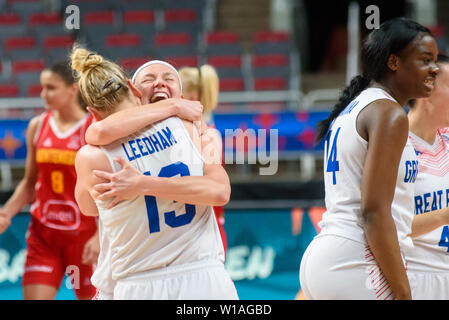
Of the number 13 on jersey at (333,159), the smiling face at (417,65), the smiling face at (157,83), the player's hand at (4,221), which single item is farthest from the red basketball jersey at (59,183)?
the smiling face at (417,65)

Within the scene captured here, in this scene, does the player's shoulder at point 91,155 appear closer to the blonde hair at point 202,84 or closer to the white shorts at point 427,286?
the white shorts at point 427,286

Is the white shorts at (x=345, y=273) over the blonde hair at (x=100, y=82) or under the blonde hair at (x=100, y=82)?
under

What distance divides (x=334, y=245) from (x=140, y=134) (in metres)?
0.82

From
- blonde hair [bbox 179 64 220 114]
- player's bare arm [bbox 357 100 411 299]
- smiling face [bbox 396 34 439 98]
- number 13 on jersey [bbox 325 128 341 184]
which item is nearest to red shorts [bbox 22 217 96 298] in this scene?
blonde hair [bbox 179 64 220 114]

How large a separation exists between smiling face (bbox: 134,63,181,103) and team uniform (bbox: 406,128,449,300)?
1.17m

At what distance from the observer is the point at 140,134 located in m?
2.40

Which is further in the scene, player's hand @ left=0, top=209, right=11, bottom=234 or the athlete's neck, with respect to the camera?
the athlete's neck

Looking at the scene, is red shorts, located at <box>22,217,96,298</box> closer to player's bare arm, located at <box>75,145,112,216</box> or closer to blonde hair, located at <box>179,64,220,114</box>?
blonde hair, located at <box>179,64,220,114</box>

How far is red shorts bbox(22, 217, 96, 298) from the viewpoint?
4093 millimetres

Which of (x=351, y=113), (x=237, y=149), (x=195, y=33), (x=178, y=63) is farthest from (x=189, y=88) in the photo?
(x=195, y=33)

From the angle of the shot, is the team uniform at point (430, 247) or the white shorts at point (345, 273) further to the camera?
the team uniform at point (430, 247)

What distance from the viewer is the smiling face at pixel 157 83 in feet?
8.84

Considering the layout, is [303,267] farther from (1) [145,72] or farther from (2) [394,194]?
(1) [145,72]

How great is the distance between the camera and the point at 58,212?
4266 mm
